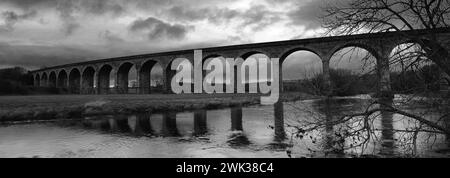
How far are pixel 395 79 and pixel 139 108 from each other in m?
18.7

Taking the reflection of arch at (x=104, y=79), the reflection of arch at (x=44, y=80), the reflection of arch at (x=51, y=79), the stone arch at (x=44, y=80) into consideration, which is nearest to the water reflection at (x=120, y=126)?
the reflection of arch at (x=104, y=79)

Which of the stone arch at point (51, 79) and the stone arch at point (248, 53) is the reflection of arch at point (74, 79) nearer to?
the stone arch at point (51, 79)

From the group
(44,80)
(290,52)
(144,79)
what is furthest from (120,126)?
(44,80)

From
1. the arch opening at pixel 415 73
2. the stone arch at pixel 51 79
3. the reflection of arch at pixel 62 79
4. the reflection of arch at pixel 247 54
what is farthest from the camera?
the stone arch at pixel 51 79

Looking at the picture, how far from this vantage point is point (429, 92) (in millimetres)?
5176

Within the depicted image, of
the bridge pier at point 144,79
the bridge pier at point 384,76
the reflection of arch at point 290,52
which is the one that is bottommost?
the bridge pier at point 384,76

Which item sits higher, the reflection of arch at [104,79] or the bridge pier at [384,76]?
the reflection of arch at [104,79]

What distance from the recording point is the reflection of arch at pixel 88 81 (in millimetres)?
68100

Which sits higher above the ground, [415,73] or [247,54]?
[247,54]

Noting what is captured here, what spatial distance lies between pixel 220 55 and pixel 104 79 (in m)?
30.8

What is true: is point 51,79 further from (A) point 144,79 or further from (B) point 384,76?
(B) point 384,76

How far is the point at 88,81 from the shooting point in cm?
7025

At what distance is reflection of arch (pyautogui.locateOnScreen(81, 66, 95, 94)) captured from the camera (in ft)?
223

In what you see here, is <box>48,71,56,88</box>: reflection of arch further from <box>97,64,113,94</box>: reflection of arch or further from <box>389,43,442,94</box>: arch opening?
<box>389,43,442,94</box>: arch opening
